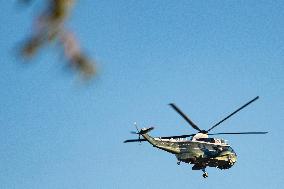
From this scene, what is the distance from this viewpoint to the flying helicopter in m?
40.2

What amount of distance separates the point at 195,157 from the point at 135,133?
682 cm

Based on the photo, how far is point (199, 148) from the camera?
42.7 metres

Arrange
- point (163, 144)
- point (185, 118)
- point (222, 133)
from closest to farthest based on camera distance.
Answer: point (185, 118), point (163, 144), point (222, 133)

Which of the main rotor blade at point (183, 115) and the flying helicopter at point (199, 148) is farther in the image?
the flying helicopter at point (199, 148)

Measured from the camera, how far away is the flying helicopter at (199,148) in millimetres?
40250

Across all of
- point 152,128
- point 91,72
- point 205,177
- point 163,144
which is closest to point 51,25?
point 91,72

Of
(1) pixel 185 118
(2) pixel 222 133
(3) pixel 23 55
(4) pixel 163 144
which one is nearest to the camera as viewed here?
(3) pixel 23 55

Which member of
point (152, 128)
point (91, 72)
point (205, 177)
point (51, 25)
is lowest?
point (91, 72)

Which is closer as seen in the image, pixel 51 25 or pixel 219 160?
pixel 51 25

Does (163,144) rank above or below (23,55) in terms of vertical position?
above

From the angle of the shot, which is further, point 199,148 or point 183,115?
point 199,148

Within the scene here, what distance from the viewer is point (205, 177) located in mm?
42562

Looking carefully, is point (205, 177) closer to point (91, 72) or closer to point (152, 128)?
point (152, 128)

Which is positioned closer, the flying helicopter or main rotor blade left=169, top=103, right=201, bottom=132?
main rotor blade left=169, top=103, right=201, bottom=132
